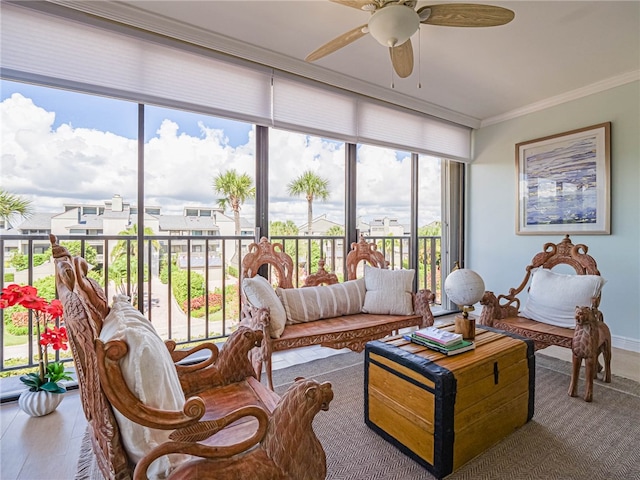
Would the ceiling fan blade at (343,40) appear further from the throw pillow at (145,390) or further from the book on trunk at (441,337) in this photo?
the throw pillow at (145,390)

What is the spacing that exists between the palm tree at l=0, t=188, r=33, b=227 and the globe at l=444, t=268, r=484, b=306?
290 centimetres

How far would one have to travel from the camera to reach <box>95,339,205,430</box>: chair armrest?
2.72 ft

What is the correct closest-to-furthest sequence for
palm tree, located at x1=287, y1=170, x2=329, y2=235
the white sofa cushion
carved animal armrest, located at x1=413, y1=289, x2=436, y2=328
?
the white sofa cushion → carved animal armrest, located at x1=413, y1=289, x2=436, y2=328 → palm tree, located at x1=287, y1=170, x2=329, y2=235

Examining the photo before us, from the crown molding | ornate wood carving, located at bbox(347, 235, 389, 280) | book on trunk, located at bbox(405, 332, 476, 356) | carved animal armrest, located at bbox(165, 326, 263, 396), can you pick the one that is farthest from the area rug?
the crown molding

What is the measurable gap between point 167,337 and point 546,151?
453 cm

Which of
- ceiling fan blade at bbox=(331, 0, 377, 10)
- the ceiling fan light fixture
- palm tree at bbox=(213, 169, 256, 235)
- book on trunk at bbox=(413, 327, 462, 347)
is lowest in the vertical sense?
book on trunk at bbox=(413, 327, 462, 347)

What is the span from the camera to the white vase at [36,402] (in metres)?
1.89

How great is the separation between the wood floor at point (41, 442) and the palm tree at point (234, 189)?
5.99ft

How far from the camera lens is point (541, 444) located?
65.3 inches

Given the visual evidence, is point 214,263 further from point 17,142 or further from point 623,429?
point 623,429

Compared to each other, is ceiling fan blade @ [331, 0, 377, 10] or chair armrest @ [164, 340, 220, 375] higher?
ceiling fan blade @ [331, 0, 377, 10]

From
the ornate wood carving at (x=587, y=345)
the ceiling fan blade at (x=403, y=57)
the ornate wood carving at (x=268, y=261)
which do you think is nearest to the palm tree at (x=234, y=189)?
the ornate wood carving at (x=268, y=261)

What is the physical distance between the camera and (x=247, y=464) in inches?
35.9

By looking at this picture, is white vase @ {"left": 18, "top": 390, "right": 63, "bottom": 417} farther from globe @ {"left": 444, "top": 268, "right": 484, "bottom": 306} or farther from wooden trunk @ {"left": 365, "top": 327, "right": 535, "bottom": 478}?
globe @ {"left": 444, "top": 268, "right": 484, "bottom": 306}
